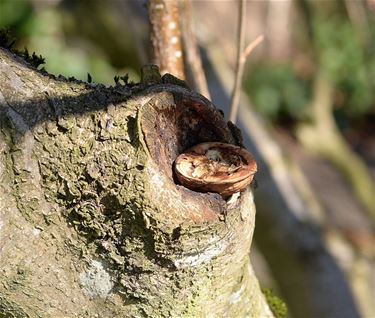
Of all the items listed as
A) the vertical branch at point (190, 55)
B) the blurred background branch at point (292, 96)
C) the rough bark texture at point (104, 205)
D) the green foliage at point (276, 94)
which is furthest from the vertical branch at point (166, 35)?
the green foliage at point (276, 94)

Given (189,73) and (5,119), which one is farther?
(189,73)

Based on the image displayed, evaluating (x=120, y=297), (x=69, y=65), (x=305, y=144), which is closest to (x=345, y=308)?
(x=120, y=297)

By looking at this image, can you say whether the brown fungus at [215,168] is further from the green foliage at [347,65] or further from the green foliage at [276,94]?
the green foliage at [347,65]

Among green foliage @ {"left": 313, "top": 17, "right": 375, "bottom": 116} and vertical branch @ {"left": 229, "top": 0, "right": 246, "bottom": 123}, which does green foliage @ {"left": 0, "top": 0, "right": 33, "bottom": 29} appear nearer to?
green foliage @ {"left": 313, "top": 17, "right": 375, "bottom": 116}

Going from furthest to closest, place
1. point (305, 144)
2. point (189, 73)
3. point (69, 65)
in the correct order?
point (305, 144)
point (69, 65)
point (189, 73)

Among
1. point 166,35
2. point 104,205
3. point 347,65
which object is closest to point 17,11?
point 347,65

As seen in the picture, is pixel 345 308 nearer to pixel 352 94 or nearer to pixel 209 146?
pixel 209 146
